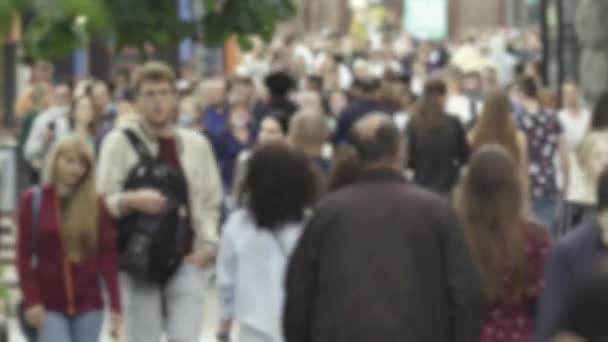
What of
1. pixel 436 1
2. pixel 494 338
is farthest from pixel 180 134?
pixel 436 1

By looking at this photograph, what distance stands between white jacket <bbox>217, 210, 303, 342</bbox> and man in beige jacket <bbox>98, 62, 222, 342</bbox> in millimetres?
856

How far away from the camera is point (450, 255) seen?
7.68m

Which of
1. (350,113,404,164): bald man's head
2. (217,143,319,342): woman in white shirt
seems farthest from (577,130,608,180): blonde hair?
(350,113,404,164): bald man's head

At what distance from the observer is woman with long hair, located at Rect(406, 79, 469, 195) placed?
16.6 m

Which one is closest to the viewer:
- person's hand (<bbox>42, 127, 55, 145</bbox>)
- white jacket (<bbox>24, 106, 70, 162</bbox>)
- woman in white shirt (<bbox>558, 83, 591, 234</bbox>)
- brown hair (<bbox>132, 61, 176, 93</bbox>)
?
brown hair (<bbox>132, 61, 176, 93</bbox>)

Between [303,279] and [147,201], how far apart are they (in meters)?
2.48

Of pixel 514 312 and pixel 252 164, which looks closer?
pixel 514 312

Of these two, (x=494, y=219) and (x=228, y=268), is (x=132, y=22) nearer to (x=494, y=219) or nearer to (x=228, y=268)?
(x=494, y=219)

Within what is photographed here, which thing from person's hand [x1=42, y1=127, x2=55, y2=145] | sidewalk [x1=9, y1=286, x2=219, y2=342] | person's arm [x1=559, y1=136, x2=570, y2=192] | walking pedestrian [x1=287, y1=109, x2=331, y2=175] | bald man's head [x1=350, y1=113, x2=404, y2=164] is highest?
bald man's head [x1=350, y1=113, x2=404, y2=164]

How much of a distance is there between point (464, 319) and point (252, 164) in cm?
209

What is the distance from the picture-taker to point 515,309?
8.79m

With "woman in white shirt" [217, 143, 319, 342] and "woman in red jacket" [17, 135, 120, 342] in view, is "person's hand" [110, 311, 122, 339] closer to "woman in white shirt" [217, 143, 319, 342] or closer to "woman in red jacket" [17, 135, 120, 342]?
"woman in red jacket" [17, 135, 120, 342]

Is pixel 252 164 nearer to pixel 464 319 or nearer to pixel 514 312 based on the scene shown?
pixel 514 312

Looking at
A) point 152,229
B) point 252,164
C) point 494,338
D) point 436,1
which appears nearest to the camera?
point 494,338
